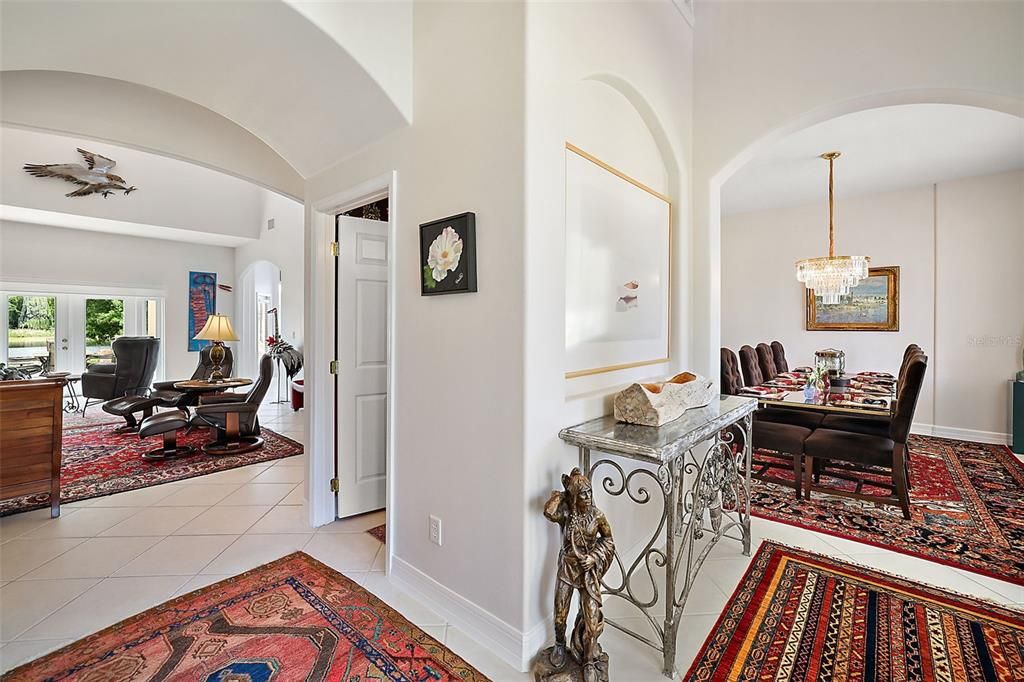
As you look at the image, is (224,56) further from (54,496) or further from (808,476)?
(808,476)

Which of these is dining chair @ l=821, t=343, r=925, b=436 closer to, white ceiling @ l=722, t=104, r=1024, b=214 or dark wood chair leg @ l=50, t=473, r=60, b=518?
white ceiling @ l=722, t=104, r=1024, b=214

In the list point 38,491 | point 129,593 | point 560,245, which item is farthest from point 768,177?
point 38,491

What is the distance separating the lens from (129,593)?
221 centimetres

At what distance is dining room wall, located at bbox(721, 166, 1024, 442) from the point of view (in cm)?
482

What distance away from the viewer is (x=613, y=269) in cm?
233

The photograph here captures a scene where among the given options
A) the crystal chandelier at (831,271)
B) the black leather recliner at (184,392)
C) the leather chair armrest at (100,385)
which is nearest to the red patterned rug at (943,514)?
the crystal chandelier at (831,271)

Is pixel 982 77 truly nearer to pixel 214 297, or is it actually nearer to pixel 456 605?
pixel 456 605

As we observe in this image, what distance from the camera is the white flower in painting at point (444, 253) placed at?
197 centimetres

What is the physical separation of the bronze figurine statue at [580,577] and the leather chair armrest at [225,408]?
4150 mm

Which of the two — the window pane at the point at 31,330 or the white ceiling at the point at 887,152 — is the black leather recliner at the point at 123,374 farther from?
the white ceiling at the point at 887,152

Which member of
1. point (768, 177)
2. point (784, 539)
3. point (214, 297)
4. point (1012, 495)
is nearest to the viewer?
point (784, 539)

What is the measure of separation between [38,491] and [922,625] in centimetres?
510

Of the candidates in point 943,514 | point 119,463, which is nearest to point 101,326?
point 119,463

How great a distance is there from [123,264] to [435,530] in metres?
8.87
